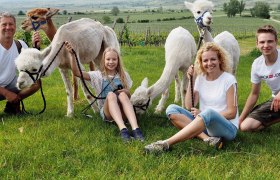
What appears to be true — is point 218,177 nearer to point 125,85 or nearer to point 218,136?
point 218,136

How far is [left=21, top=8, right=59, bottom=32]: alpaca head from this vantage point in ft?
23.2

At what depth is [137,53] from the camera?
1770 cm

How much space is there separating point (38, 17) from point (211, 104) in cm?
391

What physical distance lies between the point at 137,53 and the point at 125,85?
12.3 m

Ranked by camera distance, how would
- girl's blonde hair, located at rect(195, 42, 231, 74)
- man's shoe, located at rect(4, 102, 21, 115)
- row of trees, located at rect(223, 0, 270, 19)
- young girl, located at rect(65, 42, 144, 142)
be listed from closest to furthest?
girl's blonde hair, located at rect(195, 42, 231, 74), young girl, located at rect(65, 42, 144, 142), man's shoe, located at rect(4, 102, 21, 115), row of trees, located at rect(223, 0, 270, 19)

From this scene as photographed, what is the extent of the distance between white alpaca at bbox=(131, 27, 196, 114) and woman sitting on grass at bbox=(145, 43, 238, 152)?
552mm

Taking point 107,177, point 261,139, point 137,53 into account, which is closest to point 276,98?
point 261,139

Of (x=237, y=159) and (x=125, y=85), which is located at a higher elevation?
(x=125, y=85)

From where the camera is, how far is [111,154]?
4273mm

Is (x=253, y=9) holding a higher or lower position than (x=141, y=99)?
lower

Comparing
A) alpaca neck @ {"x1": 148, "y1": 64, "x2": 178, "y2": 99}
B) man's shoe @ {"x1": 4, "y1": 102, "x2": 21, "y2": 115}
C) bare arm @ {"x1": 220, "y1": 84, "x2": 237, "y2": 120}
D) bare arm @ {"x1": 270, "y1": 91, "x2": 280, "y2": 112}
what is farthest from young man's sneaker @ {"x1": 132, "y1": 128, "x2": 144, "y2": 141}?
man's shoe @ {"x1": 4, "y1": 102, "x2": 21, "y2": 115}

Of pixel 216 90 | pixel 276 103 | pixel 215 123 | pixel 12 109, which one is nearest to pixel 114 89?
pixel 216 90

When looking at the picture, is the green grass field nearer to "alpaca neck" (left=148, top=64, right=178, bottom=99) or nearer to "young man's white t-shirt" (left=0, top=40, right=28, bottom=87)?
"alpaca neck" (left=148, top=64, right=178, bottom=99)

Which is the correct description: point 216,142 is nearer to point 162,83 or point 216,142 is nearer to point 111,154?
point 111,154
